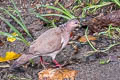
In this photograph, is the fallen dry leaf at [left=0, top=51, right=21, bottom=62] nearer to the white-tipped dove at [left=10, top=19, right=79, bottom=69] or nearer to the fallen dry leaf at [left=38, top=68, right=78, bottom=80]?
the white-tipped dove at [left=10, top=19, right=79, bottom=69]

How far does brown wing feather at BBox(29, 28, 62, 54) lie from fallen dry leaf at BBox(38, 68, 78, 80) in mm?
245

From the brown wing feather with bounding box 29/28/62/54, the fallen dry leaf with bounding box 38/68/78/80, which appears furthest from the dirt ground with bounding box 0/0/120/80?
the brown wing feather with bounding box 29/28/62/54

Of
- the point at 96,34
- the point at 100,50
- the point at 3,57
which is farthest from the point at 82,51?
the point at 3,57

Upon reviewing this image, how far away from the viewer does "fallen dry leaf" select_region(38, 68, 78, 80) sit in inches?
158

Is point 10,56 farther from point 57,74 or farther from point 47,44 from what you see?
point 57,74

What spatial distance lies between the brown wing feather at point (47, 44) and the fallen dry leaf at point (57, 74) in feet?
0.80

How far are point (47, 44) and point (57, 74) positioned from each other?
37 cm

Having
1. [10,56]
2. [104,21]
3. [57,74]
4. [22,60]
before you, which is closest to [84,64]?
[57,74]

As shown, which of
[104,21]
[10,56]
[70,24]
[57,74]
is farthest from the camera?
[104,21]

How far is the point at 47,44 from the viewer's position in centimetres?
409

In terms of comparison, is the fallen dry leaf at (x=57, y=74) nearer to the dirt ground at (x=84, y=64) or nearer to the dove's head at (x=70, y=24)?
the dirt ground at (x=84, y=64)

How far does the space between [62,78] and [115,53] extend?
886mm

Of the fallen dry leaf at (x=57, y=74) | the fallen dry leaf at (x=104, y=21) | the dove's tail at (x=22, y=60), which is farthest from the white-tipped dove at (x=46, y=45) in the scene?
the fallen dry leaf at (x=104, y=21)

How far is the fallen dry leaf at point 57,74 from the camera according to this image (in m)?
4.01
